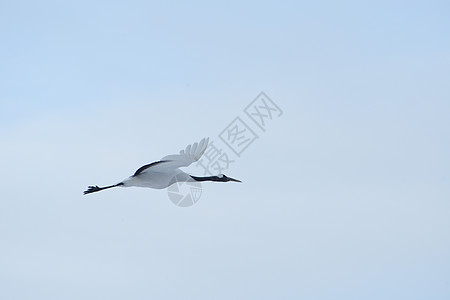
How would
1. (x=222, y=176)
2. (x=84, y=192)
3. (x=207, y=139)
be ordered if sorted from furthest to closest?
(x=222, y=176)
(x=84, y=192)
(x=207, y=139)

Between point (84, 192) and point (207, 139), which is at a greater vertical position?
point (84, 192)

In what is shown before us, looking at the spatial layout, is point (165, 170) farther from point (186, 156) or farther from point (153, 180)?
point (186, 156)

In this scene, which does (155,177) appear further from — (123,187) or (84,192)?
(84,192)

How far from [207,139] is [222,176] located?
443cm

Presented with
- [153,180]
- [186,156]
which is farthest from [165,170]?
[186,156]

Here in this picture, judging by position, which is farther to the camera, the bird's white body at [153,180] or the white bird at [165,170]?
the bird's white body at [153,180]

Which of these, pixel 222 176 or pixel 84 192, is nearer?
pixel 84 192

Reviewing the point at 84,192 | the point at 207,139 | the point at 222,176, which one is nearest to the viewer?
the point at 207,139

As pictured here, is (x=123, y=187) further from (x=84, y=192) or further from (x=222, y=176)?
(x=222, y=176)

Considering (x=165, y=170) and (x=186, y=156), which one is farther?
(x=165, y=170)

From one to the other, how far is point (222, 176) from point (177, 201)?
3.49 m

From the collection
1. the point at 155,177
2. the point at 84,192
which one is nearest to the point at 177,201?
the point at 155,177

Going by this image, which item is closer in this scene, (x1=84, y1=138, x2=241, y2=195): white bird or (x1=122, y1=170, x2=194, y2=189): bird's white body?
(x1=84, y1=138, x2=241, y2=195): white bird

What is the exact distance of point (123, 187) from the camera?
86.8 ft
